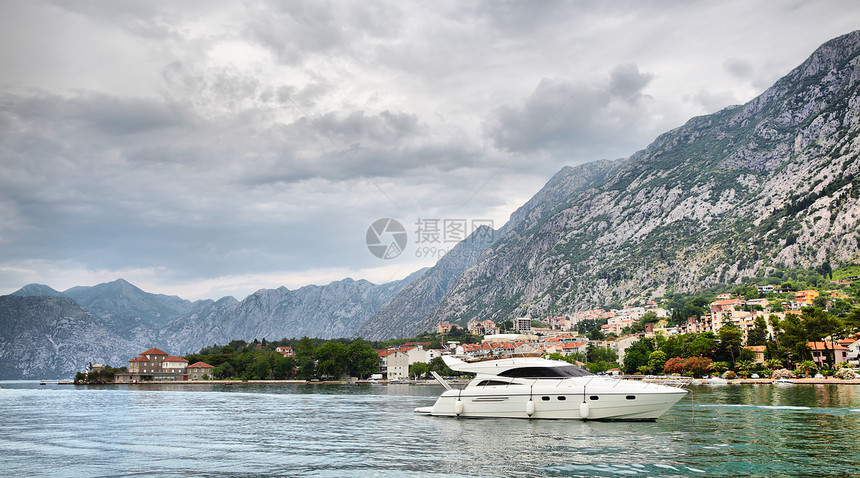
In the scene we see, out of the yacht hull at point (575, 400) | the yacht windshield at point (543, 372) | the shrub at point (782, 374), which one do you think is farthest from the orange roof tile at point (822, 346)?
the yacht windshield at point (543, 372)

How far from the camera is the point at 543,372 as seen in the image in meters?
36.4

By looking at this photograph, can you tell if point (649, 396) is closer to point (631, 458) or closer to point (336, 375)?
point (631, 458)

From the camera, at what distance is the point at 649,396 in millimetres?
33312

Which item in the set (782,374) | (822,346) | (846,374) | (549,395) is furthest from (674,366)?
(549,395)

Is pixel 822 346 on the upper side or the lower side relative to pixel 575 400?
lower

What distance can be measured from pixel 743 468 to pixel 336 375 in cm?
13824

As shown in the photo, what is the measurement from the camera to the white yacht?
3350cm

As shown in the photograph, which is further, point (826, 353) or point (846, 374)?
point (826, 353)

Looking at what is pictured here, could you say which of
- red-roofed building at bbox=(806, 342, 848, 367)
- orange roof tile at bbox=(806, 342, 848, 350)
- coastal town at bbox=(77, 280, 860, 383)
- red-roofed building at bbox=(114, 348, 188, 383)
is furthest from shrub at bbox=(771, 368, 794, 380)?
red-roofed building at bbox=(114, 348, 188, 383)

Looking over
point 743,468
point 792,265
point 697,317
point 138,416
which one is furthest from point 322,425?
point 792,265

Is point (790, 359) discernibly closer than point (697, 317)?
Yes

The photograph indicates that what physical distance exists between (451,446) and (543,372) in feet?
38.9

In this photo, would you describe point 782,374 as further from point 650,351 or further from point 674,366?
point 650,351

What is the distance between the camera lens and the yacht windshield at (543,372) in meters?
36.2
